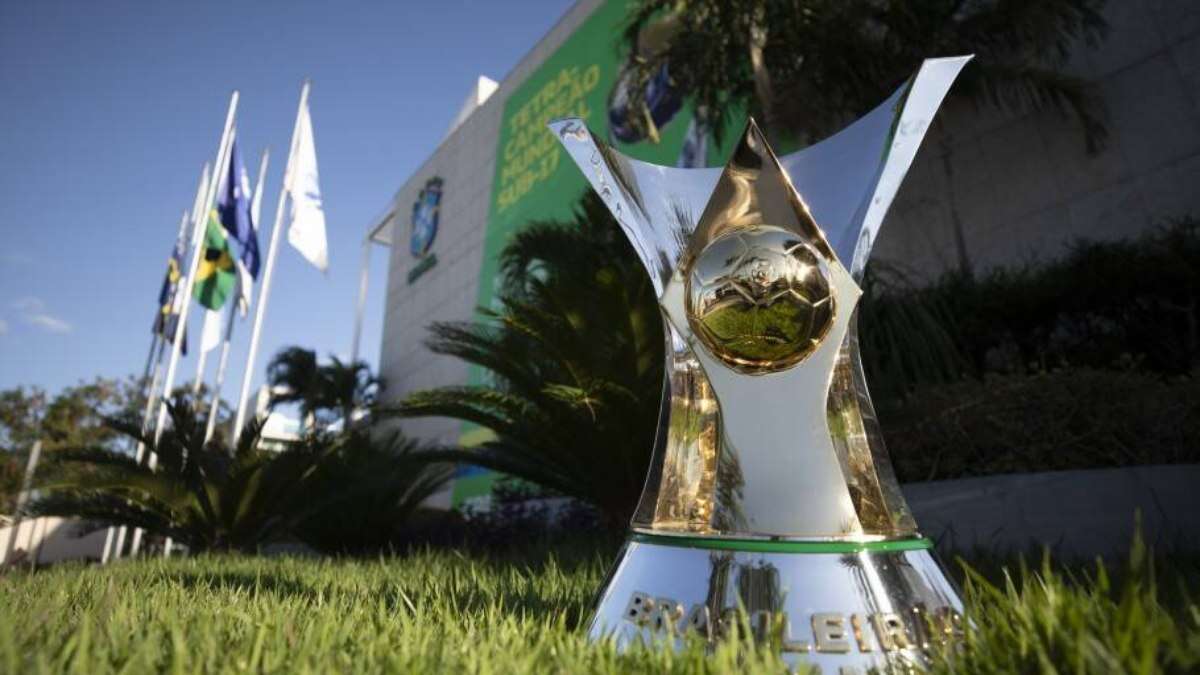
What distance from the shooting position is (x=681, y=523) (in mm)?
1459

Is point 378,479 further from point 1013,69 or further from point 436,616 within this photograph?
point 1013,69

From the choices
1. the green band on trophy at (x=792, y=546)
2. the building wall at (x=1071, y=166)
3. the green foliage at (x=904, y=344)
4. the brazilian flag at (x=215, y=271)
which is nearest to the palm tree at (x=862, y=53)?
the building wall at (x=1071, y=166)

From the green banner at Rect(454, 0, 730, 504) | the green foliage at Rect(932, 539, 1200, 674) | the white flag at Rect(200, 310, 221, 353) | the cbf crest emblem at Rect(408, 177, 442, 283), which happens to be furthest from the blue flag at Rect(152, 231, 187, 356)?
the green foliage at Rect(932, 539, 1200, 674)

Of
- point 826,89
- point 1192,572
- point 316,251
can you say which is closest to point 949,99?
point 826,89

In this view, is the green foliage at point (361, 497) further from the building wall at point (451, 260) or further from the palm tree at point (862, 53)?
the building wall at point (451, 260)

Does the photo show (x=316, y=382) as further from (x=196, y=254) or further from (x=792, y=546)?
(x=792, y=546)

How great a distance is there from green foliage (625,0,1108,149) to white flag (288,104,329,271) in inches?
267

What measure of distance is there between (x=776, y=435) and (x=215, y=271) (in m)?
12.3

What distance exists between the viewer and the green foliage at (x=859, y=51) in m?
7.49

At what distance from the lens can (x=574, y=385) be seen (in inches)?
176

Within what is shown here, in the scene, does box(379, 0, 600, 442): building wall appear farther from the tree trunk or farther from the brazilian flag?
the tree trunk

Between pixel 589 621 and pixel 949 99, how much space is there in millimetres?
9379

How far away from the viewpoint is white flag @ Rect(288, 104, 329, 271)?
11242mm

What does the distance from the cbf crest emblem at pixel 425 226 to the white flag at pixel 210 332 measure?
12871 millimetres
